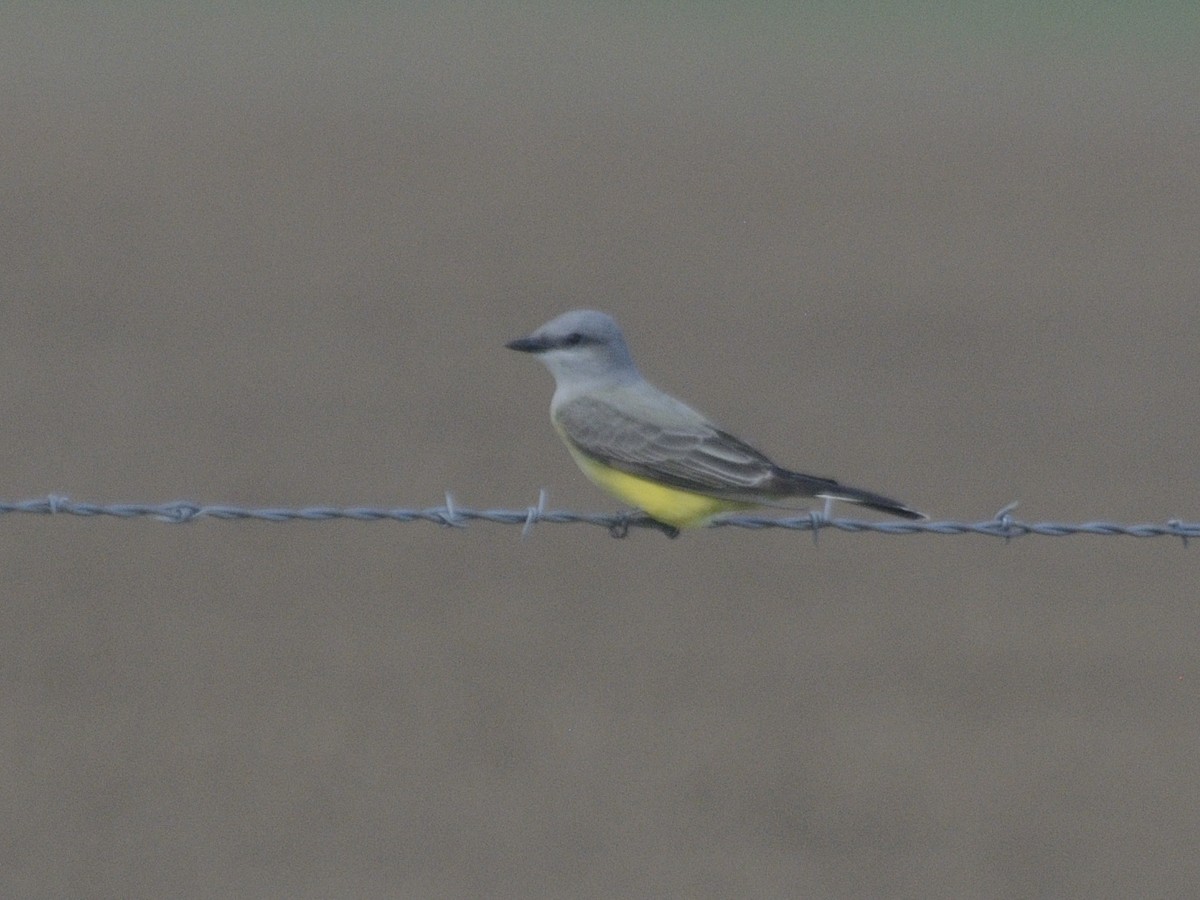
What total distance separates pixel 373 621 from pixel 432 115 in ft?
52.5

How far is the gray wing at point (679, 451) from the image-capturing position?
605 cm

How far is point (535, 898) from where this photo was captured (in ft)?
28.3

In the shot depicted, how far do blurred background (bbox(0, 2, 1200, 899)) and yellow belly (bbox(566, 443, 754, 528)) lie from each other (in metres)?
2.79

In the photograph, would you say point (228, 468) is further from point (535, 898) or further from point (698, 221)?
point (698, 221)

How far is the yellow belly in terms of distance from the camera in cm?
628

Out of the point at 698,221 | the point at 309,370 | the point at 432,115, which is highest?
the point at 432,115

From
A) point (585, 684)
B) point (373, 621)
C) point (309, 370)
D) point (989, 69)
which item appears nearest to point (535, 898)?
point (585, 684)

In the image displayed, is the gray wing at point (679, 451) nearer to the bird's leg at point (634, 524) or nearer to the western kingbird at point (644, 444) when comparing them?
the western kingbird at point (644, 444)

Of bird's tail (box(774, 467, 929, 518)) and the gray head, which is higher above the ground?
the gray head

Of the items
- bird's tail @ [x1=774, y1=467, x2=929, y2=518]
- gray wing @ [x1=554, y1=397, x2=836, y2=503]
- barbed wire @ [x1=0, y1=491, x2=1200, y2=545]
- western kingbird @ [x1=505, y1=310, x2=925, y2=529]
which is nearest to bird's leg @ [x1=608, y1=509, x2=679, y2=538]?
western kingbird @ [x1=505, y1=310, x2=925, y2=529]

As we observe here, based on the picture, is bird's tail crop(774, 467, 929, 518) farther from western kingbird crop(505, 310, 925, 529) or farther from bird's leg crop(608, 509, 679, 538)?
bird's leg crop(608, 509, 679, 538)

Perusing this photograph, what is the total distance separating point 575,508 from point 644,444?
6069 millimetres

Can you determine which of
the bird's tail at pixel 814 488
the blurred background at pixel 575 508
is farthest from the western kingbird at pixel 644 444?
the blurred background at pixel 575 508

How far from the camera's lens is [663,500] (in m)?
6.33
